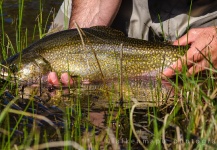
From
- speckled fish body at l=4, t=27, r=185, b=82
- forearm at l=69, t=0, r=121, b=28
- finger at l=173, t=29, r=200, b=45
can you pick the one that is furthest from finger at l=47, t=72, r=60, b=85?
finger at l=173, t=29, r=200, b=45

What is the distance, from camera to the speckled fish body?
181 inches

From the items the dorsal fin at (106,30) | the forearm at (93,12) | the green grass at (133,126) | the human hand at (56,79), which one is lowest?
the green grass at (133,126)

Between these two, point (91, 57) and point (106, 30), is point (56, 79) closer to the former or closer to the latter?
point (91, 57)

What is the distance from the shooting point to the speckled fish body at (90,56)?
4.59 m

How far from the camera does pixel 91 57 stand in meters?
4.62

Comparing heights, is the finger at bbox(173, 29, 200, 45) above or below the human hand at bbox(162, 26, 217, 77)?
above

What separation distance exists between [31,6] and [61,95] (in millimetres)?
4745

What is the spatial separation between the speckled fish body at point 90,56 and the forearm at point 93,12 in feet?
1.41

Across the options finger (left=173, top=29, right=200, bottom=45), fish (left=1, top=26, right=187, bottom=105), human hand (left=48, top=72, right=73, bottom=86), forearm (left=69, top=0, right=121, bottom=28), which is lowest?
human hand (left=48, top=72, right=73, bottom=86)

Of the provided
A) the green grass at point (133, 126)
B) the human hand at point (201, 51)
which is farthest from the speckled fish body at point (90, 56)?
the green grass at point (133, 126)

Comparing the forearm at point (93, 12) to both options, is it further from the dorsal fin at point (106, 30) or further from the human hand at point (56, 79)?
the human hand at point (56, 79)

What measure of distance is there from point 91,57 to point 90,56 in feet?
0.04

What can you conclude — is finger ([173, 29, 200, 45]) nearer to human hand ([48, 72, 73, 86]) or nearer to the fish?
the fish

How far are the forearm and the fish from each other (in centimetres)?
42
